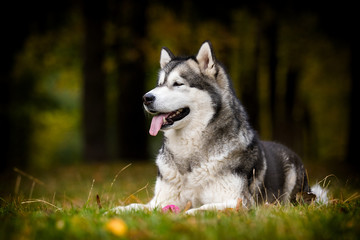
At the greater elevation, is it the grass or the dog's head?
the dog's head

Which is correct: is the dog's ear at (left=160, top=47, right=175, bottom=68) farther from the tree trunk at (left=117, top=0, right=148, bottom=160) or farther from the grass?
the tree trunk at (left=117, top=0, right=148, bottom=160)

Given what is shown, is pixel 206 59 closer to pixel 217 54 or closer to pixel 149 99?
pixel 149 99

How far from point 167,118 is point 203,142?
0.52 metres

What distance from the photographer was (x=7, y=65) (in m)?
13.8

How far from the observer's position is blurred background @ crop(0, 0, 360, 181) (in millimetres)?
13859

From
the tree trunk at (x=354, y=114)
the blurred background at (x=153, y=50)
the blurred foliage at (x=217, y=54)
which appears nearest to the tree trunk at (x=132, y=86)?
the blurred background at (x=153, y=50)

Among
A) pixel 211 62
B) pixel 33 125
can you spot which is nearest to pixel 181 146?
pixel 211 62

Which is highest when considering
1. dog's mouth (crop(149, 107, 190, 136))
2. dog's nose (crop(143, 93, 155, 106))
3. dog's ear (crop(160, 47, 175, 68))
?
dog's ear (crop(160, 47, 175, 68))

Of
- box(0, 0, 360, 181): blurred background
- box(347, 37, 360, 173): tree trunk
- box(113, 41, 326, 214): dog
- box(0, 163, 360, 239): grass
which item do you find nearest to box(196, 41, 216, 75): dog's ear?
box(113, 41, 326, 214): dog

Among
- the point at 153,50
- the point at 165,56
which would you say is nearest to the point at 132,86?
the point at 153,50

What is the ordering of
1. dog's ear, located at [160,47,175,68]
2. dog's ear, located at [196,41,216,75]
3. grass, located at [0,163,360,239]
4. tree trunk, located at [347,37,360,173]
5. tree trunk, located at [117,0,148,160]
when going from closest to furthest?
1. grass, located at [0,163,360,239]
2. dog's ear, located at [196,41,216,75]
3. dog's ear, located at [160,47,175,68]
4. tree trunk, located at [347,37,360,173]
5. tree trunk, located at [117,0,148,160]

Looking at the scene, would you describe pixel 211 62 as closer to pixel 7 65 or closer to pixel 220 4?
pixel 220 4

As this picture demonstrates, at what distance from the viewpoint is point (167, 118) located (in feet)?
15.9

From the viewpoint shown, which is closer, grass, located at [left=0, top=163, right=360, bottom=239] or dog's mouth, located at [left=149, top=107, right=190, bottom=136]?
grass, located at [left=0, top=163, right=360, bottom=239]
